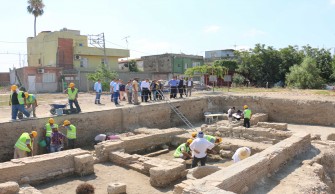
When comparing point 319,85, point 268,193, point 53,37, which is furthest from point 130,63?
point 268,193

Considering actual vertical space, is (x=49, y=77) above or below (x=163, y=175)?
above

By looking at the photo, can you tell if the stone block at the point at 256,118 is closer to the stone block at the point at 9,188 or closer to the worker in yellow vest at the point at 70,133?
the worker in yellow vest at the point at 70,133

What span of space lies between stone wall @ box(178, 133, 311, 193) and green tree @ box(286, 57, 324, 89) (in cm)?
2020

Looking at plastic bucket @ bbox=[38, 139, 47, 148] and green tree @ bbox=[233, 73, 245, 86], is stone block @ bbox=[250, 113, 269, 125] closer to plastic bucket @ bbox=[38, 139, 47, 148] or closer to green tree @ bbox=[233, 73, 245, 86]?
plastic bucket @ bbox=[38, 139, 47, 148]

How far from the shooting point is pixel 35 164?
8.99 m

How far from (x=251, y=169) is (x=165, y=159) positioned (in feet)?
16.4

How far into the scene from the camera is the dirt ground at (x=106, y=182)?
343 inches

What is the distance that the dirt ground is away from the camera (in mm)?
8719

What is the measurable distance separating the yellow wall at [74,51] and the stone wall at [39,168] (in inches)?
1032

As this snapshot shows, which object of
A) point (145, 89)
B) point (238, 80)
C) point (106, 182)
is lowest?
point (106, 182)

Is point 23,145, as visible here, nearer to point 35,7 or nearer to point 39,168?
point 39,168

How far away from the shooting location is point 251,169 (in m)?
7.28

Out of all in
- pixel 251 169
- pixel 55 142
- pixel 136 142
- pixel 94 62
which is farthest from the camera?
pixel 94 62

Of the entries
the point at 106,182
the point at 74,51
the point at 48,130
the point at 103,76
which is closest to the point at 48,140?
the point at 48,130
